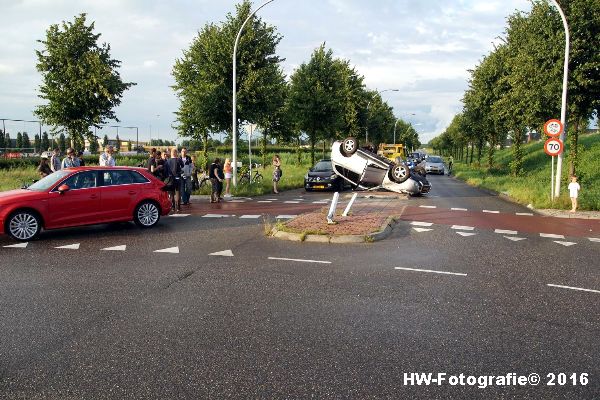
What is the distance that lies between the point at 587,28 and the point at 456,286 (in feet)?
52.9

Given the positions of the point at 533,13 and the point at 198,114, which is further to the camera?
the point at 198,114

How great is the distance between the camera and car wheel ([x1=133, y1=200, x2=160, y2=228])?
1164cm

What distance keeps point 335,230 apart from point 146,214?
457 centimetres

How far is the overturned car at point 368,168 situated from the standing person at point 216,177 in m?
5.74

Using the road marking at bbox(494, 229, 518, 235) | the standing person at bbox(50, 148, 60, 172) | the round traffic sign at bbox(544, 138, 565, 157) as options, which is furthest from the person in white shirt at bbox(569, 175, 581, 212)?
the standing person at bbox(50, 148, 60, 172)

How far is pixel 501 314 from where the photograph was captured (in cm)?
550

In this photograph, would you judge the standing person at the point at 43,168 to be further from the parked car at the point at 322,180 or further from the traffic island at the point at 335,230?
the parked car at the point at 322,180

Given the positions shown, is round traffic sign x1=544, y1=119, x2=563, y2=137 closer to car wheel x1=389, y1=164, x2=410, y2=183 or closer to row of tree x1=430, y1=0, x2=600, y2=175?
row of tree x1=430, y1=0, x2=600, y2=175

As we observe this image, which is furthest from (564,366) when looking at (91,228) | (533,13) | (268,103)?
(268,103)

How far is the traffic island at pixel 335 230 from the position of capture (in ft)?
32.9

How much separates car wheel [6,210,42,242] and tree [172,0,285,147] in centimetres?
1484

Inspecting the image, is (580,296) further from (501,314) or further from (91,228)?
(91,228)

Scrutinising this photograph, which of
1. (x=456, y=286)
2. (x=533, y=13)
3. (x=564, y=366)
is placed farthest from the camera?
(x=533, y=13)

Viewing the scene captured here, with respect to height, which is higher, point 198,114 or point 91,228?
point 198,114
